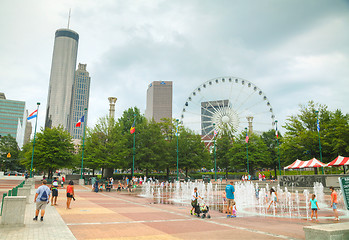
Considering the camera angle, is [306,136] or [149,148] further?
[149,148]

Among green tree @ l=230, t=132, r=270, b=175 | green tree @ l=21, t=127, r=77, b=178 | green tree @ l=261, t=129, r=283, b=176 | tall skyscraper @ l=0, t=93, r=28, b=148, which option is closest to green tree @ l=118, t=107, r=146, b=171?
green tree @ l=21, t=127, r=77, b=178

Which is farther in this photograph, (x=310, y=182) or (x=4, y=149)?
(x=4, y=149)

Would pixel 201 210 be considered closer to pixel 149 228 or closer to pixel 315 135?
pixel 149 228

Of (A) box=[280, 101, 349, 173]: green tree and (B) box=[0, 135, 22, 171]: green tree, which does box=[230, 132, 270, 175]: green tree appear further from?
(B) box=[0, 135, 22, 171]: green tree

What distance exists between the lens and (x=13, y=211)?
9.50m

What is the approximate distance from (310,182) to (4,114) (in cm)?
16868

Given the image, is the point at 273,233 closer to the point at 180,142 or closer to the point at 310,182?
the point at 310,182

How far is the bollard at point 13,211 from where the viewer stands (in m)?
9.40

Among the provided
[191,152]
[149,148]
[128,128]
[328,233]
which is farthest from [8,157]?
[328,233]

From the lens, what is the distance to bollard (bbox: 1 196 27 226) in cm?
940

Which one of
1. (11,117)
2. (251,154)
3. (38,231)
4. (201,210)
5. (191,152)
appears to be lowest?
(38,231)

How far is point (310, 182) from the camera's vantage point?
33.1 metres

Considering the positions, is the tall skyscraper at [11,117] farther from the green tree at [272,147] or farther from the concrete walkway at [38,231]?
the concrete walkway at [38,231]

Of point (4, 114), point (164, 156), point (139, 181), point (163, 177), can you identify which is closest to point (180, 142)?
point (164, 156)
